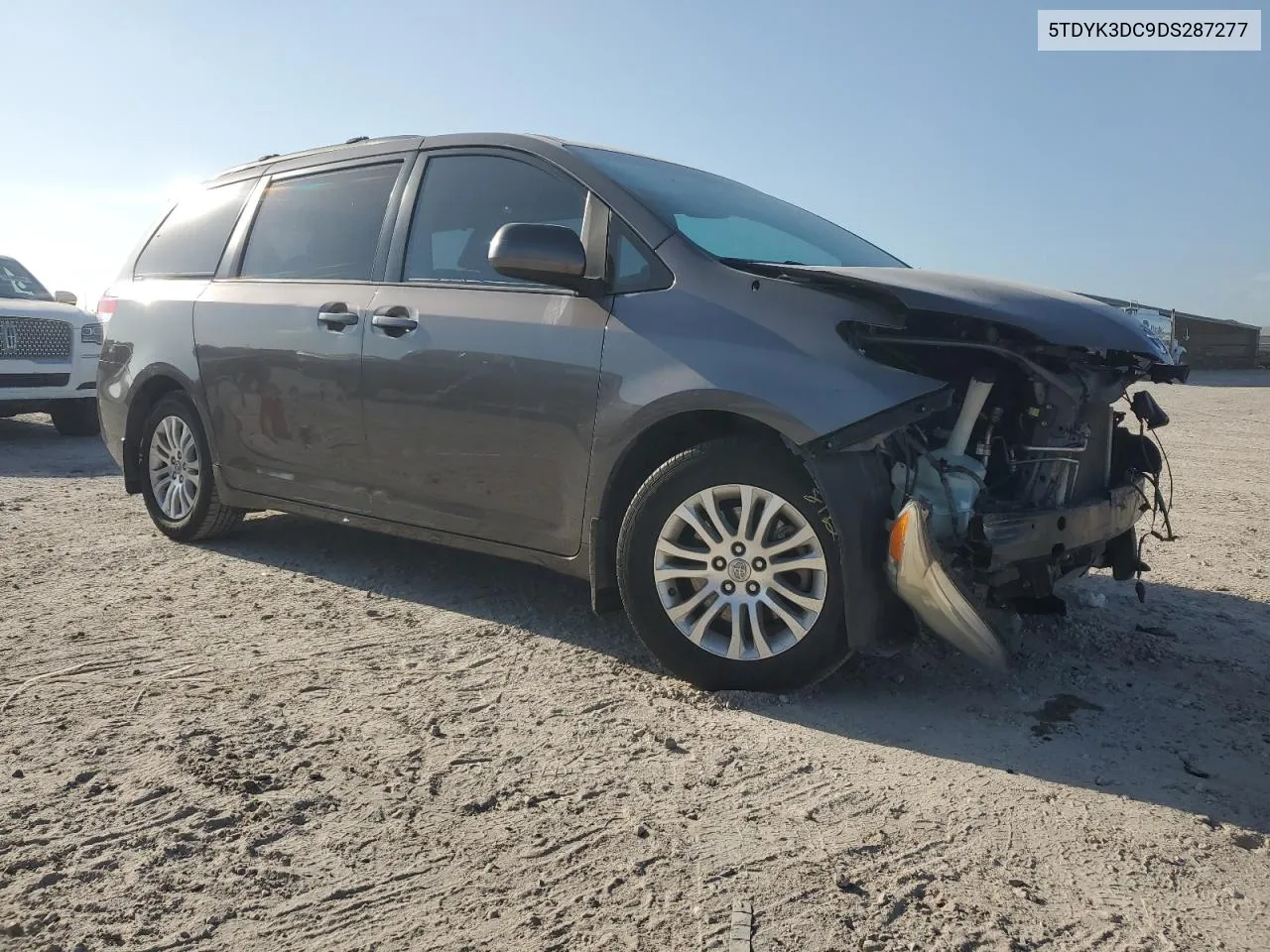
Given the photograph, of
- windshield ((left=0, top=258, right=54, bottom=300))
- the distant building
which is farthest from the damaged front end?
the distant building

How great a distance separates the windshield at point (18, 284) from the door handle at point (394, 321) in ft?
26.9

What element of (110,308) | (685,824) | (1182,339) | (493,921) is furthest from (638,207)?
(1182,339)

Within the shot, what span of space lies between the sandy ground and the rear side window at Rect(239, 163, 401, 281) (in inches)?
57.6

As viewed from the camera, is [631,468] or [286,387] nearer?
[631,468]

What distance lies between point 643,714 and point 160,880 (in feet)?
4.69

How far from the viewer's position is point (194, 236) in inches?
209

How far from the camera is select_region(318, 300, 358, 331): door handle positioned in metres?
4.21

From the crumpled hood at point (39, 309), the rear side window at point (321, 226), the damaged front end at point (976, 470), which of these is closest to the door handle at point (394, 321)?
the rear side window at point (321, 226)

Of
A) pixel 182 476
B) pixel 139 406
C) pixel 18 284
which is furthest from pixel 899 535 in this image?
pixel 18 284

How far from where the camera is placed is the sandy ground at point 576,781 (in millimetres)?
2064

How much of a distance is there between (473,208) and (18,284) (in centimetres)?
880

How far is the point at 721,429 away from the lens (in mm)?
3367

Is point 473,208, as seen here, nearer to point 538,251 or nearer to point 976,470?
point 538,251

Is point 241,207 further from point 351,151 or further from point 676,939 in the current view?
point 676,939
